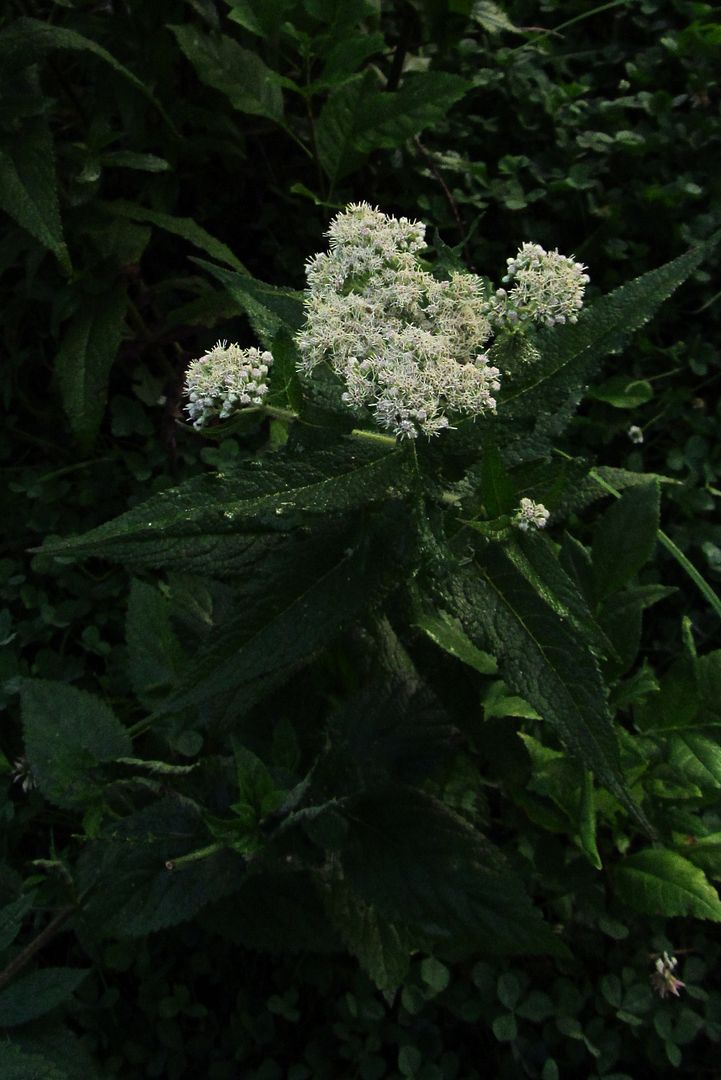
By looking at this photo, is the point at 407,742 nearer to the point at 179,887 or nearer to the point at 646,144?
the point at 179,887

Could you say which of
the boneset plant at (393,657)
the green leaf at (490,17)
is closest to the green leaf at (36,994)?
the boneset plant at (393,657)

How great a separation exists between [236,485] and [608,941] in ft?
4.85

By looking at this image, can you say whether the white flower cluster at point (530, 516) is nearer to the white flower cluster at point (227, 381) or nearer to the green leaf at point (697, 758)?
the white flower cluster at point (227, 381)

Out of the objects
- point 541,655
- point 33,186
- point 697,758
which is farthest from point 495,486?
point 33,186

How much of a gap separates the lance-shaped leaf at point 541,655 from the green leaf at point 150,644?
2.76 ft

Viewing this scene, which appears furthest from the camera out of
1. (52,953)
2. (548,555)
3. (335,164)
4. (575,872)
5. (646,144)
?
(646,144)

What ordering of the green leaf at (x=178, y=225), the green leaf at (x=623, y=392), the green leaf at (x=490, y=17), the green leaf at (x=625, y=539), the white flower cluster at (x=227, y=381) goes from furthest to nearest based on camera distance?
the green leaf at (x=490, y=17) → the green leaf at (x=623, y=392) → the green leaf at (x=178, y=225) → the green leaf at (x=625, y=539) → the white flower cluster at (x=227, y=381)

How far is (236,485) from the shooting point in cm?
132

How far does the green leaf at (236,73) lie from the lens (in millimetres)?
2580

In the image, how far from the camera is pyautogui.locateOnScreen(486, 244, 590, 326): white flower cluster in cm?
152

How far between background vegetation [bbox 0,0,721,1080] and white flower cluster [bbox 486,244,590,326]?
0.13 meters

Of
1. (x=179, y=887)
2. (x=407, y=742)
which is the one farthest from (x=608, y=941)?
(x=179, y=887)

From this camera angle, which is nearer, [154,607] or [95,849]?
[95,849]

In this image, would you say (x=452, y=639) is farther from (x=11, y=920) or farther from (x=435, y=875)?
(x=11, y=920)
